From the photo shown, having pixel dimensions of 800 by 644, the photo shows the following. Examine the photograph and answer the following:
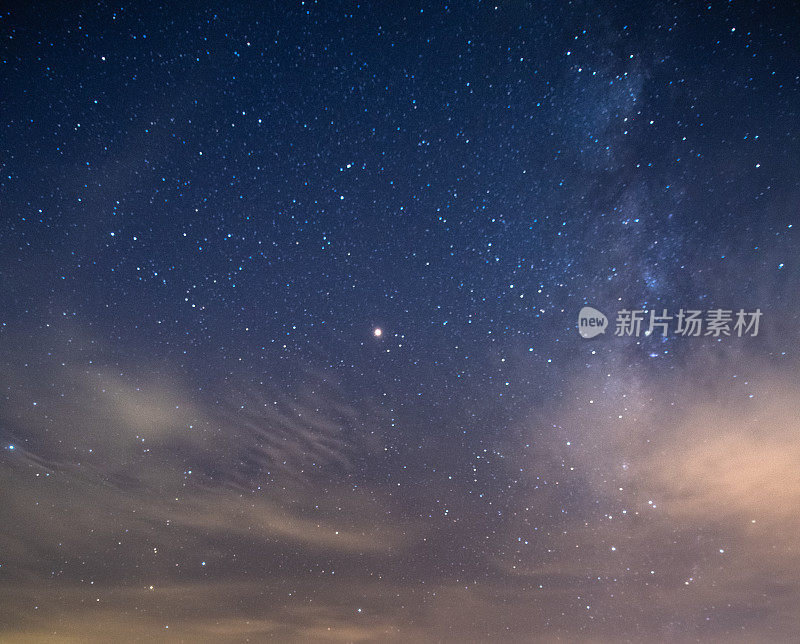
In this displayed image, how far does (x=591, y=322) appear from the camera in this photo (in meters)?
8.26

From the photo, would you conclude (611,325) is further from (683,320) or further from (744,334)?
(744,334)

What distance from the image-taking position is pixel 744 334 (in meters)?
7.90

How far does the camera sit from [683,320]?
7.93 m

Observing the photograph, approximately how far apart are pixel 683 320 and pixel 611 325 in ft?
3.12

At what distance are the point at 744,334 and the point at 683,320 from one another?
0.86m

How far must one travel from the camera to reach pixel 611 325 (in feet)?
26.8

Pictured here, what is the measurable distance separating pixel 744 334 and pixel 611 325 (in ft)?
5.82

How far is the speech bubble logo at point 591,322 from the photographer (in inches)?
324

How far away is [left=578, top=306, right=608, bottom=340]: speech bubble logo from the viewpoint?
324 inches

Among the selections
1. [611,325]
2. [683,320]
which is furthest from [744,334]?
[611,325]
